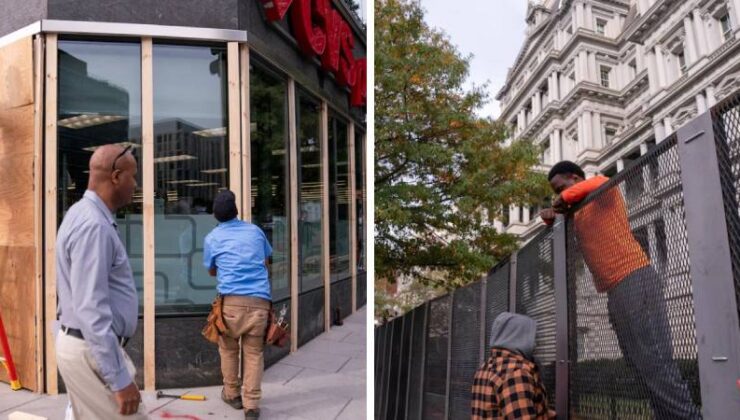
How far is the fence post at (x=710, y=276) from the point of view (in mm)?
1432

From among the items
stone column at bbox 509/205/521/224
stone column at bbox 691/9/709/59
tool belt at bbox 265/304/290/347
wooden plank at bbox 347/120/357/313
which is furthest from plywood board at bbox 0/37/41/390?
stone column at bbox 691/9/709/59

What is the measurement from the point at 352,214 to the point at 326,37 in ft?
9.51

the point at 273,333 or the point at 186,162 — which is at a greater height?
the point at 186,162

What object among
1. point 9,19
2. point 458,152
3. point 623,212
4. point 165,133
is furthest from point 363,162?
point 623,212

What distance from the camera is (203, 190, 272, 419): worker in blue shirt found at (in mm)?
4609

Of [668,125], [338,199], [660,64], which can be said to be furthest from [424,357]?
[660,64]

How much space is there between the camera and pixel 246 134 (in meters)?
Result: 5.87

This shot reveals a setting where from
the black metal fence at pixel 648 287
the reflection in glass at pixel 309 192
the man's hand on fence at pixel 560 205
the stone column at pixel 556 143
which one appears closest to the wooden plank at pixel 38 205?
the reflection in glass at pixel 309 192

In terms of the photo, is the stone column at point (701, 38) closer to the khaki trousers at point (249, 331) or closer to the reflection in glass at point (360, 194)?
the reflection in glass at point (360, 194)

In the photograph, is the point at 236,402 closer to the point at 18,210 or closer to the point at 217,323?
the point at 217,323

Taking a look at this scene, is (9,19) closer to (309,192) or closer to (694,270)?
(309,192)

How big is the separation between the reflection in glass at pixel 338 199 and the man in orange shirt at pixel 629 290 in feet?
19.5

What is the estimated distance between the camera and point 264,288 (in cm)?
471

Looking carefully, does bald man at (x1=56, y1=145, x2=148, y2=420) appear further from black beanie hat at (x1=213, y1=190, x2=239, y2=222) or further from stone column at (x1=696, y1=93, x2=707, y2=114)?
stone column at (x1=696, y1=93, x2=707, y2=114)
